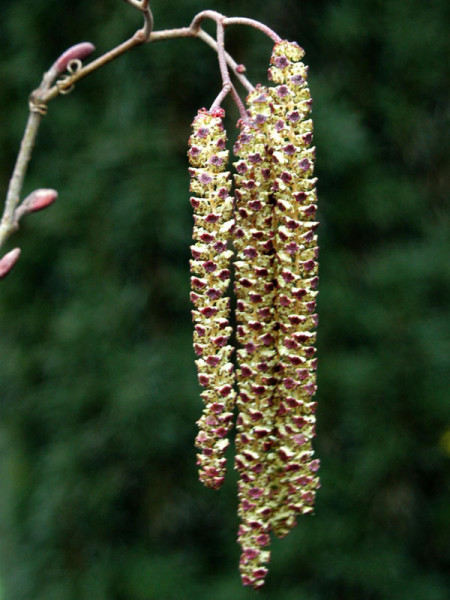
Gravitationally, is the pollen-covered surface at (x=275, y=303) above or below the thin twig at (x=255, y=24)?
below

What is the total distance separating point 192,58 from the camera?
182 cm

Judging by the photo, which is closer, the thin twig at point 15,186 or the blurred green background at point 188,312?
the thin twig at point 15,186

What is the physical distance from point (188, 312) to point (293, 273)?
1.27m

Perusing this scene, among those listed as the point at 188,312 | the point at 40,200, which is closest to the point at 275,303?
the point at 40,200

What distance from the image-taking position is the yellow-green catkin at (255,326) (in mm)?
658

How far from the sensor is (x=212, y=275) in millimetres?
660

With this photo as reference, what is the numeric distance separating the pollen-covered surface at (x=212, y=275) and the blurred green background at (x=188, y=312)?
1142 mm

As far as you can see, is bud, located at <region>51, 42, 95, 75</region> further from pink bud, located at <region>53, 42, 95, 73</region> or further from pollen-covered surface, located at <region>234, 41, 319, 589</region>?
pollen-covered surface, located at <region>234, 41, 319, 589</region>

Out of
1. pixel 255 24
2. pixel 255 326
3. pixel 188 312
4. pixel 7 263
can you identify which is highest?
pixel 255 24

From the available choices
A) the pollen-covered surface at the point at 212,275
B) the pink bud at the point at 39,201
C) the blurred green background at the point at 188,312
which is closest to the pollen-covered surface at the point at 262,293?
the pollen-covered surface at the point at 212,275

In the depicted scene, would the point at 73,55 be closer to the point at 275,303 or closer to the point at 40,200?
the point at 40,200

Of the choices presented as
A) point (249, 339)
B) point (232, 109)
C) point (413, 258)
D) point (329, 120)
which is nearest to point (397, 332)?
point (413, 258)

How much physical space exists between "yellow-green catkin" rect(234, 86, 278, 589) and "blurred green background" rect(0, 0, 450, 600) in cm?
109

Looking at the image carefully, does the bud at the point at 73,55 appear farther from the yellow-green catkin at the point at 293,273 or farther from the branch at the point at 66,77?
the yellow-green catkin at the point at 293,273
